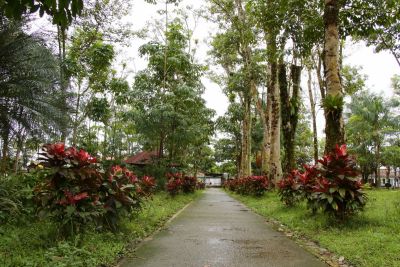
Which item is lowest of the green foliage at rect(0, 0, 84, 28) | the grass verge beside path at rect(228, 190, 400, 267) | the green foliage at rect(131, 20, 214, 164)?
the grass verge beside path at rect(228, 190, 400, 267)

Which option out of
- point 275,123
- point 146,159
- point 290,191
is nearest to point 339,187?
point 290,191

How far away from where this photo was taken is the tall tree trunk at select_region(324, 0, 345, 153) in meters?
9.23

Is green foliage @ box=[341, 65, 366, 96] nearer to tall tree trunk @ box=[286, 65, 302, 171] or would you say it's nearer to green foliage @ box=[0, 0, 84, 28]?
tall tree trunk @ box=[286, 65, 302, 171]

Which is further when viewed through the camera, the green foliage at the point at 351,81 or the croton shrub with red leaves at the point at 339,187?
the green foliage at the point at 351,81

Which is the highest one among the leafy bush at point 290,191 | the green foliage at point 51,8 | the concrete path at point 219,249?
the green foliage at point 51,8

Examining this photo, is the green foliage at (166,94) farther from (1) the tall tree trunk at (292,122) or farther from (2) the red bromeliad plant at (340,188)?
(2) the red bromeliad plant at (340,188)

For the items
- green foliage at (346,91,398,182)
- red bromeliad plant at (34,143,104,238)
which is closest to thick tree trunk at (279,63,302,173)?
red bromeliad plant at (34,143,104,238)

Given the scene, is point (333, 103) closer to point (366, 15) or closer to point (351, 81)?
point (366, 15)

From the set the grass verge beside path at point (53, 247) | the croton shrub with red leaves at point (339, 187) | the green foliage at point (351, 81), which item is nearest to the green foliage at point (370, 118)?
the green foliage at point (351, 81)

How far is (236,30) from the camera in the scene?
2295 centimetres

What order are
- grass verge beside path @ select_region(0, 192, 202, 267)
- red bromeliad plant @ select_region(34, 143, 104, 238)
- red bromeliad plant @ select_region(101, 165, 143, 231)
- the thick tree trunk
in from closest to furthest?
grass verge beside path @ select_region(0, 192, 202, 267) → red bromeliad plant @ select_region(34, 143, 104, 238) → red bromeliad plant @ select_region(101, 165, 143, 231) → the thick tree trunk

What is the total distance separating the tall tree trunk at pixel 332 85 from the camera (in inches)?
363

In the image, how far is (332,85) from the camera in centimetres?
945

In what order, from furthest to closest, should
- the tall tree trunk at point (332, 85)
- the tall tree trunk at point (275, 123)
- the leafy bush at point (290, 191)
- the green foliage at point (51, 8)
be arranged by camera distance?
the tall tree trunk at point (275, 123) < the leafy bush at point (290, 191) < the tall tree trunk at point (332, 85) < the green foliage at point (51, 8)
